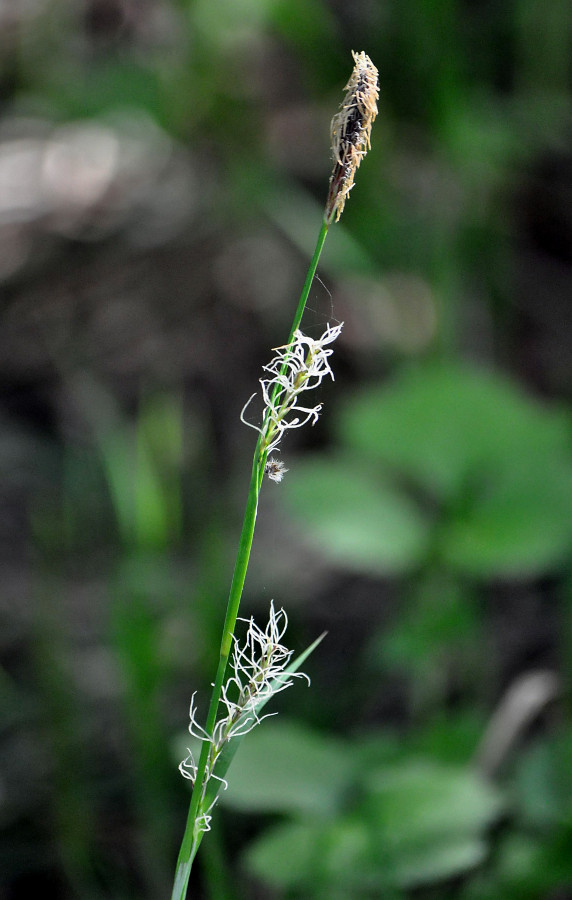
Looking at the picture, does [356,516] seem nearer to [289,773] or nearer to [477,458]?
[477,458]

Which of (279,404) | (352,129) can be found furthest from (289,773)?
(352,129)

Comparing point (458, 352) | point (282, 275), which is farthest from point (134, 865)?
point (282, 275)

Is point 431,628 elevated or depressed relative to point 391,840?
elevated

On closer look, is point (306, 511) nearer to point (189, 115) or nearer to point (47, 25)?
point (189, 115)

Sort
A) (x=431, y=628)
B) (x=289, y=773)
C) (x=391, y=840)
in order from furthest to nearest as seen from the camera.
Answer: (x=431, y=628) < (x=289, y=773) < (x=391, y=840)

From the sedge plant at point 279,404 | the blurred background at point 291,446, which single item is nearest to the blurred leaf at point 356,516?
the blurred background at point 291,446

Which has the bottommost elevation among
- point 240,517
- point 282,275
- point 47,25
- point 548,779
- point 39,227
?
point 548,779

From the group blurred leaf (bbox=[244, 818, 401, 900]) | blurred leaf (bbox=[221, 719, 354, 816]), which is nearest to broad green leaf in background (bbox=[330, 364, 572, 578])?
blurred leaf (bbox=[221, 719, 354, 816])
